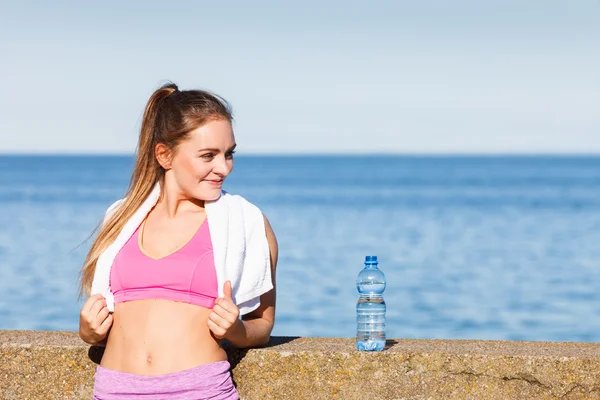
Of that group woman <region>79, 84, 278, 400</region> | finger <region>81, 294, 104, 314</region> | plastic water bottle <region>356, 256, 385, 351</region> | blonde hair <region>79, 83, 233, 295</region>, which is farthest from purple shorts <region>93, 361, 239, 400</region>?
plastic water bottle <region>356, 256, 385, 351</region>

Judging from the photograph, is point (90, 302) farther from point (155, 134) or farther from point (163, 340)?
point (155, 134)

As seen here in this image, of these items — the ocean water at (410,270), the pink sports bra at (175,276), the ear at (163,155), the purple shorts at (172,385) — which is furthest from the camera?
the ocean water at (410,270)

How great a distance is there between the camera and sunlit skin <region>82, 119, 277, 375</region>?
4066 millimetres

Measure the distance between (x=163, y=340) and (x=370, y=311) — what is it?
1.02 metres

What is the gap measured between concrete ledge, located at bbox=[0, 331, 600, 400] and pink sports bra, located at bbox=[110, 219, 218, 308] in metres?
0.39

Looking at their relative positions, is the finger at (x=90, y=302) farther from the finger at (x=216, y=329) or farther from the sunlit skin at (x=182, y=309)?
the finger at (x=216, y=329)

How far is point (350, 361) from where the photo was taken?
429 cm

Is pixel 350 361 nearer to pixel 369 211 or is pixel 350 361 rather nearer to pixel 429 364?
pixel 429 364

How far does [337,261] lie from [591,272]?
564cm

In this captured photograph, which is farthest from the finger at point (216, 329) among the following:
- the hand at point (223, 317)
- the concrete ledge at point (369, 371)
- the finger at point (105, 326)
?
the finger at point (105, 326)

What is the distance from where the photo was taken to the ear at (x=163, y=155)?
14.3 feet

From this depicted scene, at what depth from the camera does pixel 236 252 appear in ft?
13.8

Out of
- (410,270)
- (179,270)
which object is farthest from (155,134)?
(410,270)

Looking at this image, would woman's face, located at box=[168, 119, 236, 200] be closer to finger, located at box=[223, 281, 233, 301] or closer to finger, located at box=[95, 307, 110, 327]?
finger, located at box=[223, 281, 233, 301]
